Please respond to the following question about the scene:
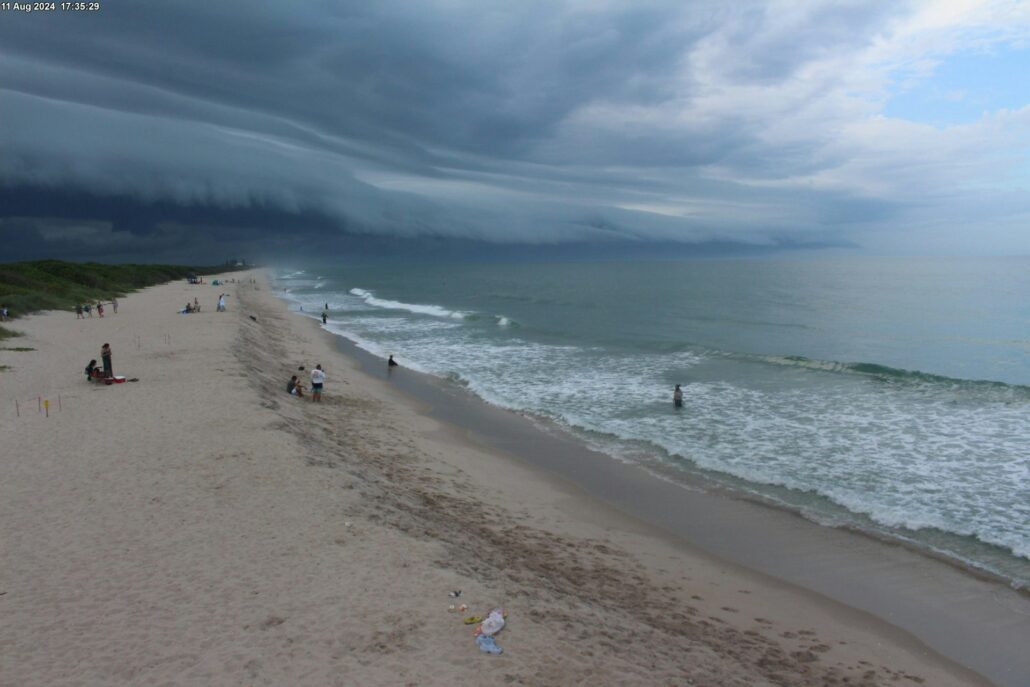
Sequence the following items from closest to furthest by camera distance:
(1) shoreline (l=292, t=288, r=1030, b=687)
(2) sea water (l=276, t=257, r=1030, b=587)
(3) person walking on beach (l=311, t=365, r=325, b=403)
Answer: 1. (1) shoreline (l=292, t=288, r=1030, b=687)
2. (2) sea water (l=276, t=257, r=1030, b=587)
3. (3) person walking on beach (l=311, t=365, r=325, b=403)

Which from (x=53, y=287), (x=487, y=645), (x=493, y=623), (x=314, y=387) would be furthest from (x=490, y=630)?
(x=53, y=287)

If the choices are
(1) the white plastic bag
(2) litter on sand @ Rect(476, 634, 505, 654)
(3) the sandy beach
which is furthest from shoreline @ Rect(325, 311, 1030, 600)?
(2) litter on sand @ Rect(476, 634, 505, 654)

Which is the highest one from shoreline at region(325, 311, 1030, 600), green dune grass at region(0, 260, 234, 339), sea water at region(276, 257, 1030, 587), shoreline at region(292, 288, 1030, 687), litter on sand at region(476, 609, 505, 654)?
green dune grass at region(0, 260, 234, 339)

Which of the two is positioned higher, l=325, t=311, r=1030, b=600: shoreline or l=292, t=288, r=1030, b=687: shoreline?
l=325, t=311, r=1030, b=600: shoreline

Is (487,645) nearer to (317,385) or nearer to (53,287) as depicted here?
(317,385)

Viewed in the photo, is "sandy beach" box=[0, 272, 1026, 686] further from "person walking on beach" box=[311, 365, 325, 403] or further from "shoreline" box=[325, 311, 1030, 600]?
"person walking on beach" box=[311, 365, 325, 403]

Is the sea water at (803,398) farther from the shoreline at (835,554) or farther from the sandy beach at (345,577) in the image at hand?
the sandy beach at (345,577)

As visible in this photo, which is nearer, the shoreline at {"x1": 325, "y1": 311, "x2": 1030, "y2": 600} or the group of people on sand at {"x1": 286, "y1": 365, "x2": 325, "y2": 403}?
the shoreline at {"x1": 325, "y1": 311, "x2": 1030, "y2": 600}
